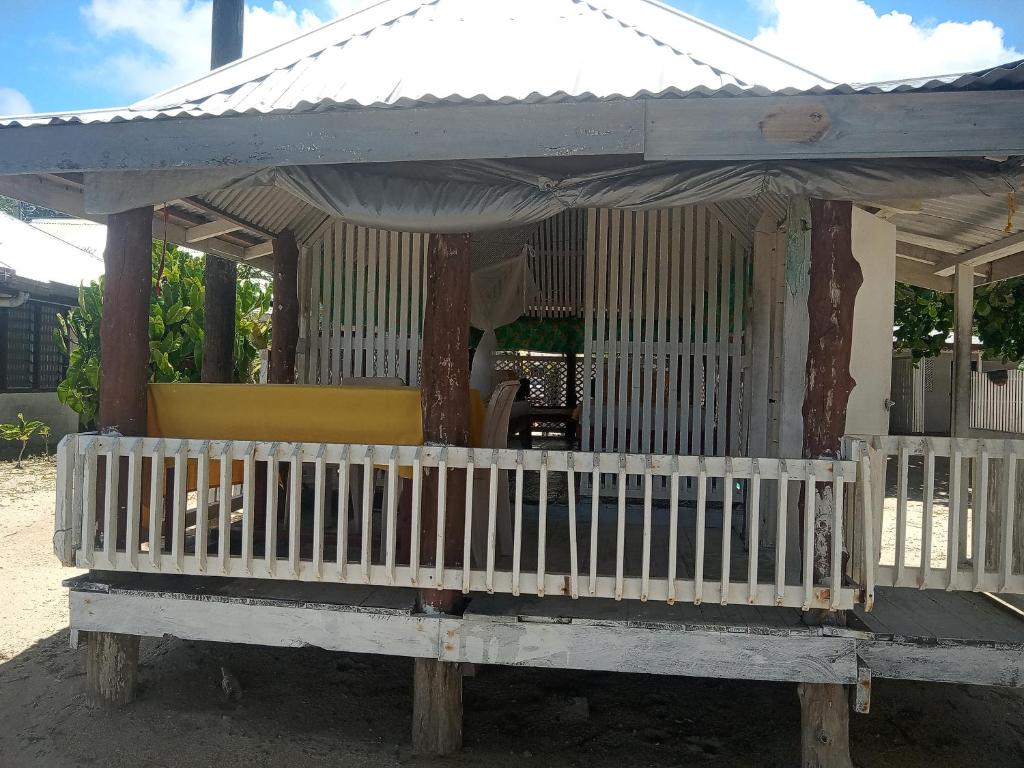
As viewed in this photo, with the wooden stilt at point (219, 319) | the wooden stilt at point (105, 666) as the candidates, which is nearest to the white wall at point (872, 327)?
the wooden stilt at point (105, 666)

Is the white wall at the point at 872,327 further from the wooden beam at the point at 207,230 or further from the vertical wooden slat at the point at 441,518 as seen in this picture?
the wooden beam at the point at 207,230

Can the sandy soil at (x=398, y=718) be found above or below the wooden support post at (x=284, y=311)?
below

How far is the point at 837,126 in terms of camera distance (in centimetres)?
305

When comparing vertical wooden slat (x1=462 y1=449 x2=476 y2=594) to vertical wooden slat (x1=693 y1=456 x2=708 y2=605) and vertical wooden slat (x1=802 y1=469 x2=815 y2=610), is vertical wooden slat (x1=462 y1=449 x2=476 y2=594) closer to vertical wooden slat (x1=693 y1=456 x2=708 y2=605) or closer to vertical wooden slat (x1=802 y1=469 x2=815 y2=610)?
vertical wooden slat (x1=693 y1=456 x2=708 y2=605)

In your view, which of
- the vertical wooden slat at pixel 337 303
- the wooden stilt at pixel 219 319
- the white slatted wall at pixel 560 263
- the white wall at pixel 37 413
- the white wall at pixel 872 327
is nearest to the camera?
the white wall at pixel 872 327

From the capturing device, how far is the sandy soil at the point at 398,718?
3705 mm

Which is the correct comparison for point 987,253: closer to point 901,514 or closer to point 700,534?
point 901,514

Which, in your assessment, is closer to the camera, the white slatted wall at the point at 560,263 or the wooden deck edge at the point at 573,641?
the wooden deck edge at the point at 573,641

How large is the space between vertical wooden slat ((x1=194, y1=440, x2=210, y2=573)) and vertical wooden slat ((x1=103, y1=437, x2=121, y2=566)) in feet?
1.43

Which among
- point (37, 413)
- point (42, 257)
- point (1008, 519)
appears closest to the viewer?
point (1008, 519)

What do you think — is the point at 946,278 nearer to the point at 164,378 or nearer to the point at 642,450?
the point at 642,450

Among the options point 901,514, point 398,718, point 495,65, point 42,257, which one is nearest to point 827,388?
point 901,514

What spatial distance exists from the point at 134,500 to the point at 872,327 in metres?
4.52

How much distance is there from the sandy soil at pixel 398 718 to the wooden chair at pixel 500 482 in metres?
0.91
